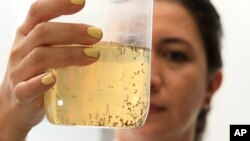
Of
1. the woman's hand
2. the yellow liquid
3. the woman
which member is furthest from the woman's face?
the yellow liquid

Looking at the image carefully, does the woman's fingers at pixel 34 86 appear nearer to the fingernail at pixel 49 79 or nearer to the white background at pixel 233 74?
the fingernail at pixel 49 79

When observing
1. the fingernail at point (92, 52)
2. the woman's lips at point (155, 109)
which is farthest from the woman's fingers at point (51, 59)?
the woman's lips at point (155, 109)

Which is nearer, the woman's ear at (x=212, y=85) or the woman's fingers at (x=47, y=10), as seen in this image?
the woman's fingers at (x=47, y=10)

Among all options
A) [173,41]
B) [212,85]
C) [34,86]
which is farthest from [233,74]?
[34,86]

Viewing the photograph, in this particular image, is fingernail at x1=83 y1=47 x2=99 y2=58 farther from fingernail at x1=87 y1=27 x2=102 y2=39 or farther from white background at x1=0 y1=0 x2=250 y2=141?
white background at x1=0 y1=0 x2=250 y2=141

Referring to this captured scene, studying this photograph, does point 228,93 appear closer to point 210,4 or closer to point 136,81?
point 210,4
